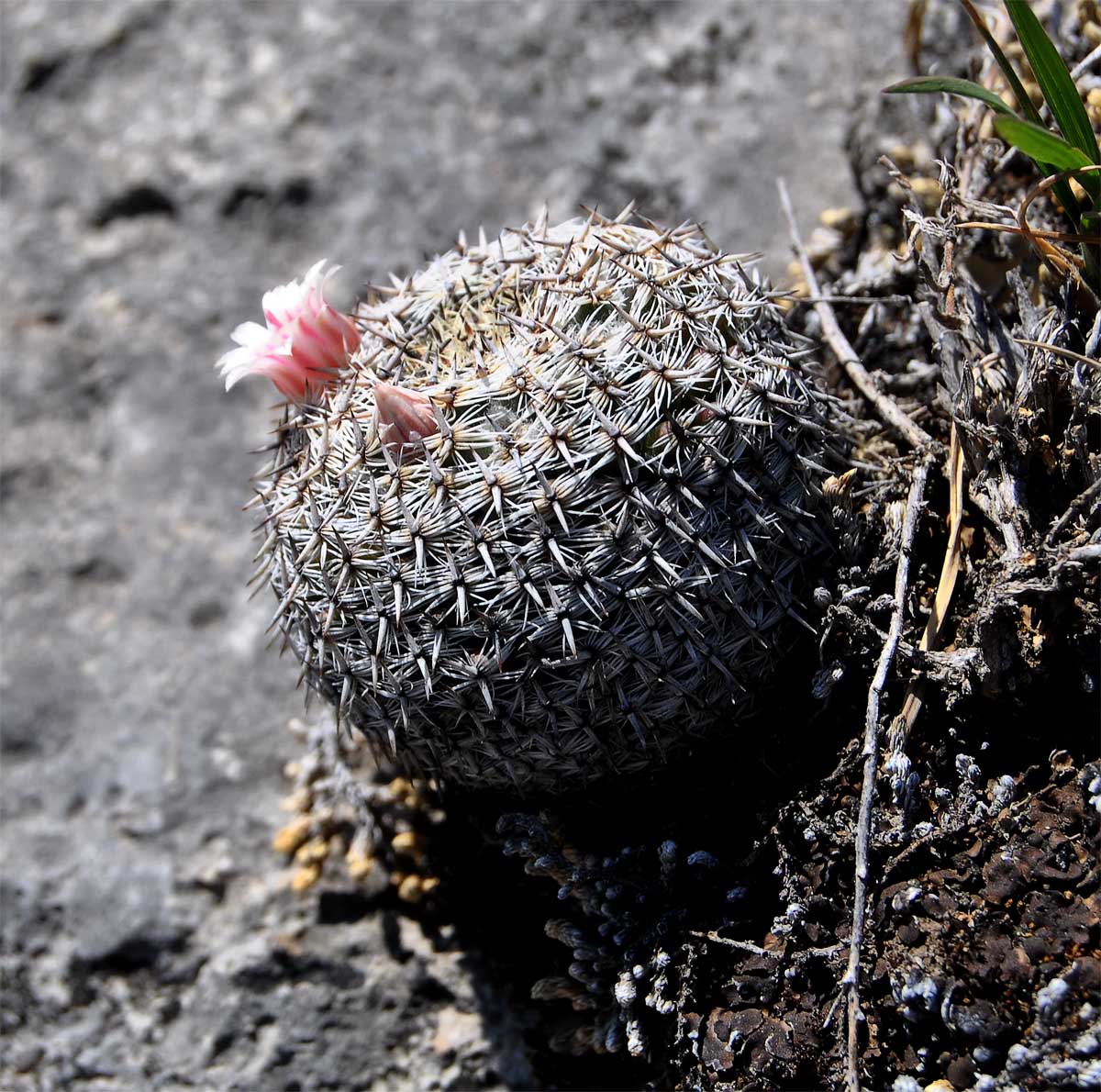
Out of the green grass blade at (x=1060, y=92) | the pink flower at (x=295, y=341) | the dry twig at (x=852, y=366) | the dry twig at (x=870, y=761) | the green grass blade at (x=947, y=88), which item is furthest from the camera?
the dry twig at (x=852, y=366)

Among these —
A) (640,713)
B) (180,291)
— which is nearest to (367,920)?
(640,713)

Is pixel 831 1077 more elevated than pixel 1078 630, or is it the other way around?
pixel 1078 630

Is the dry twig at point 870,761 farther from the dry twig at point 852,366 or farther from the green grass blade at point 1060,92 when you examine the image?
the green grass blade at point 1060,92

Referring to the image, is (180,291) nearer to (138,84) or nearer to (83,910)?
(138,84)

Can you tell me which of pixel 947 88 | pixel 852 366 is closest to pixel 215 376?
pixel 852 366

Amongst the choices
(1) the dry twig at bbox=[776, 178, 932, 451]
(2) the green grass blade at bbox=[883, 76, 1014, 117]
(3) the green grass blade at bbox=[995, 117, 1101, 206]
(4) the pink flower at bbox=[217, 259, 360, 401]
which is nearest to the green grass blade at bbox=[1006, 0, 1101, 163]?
(3) the green grass blade at bbox=[995, 117, 1101, 206]

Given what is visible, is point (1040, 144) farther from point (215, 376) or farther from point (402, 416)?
point (215, 376)

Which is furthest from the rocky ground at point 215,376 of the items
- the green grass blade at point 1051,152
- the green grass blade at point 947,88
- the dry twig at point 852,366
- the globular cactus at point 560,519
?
the green grass blade at point 947,88
